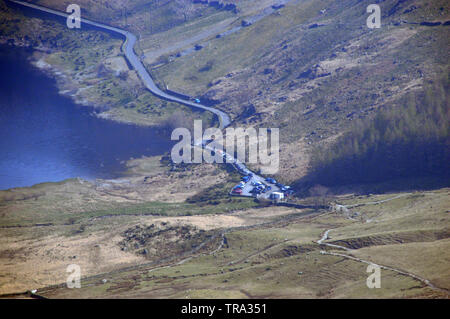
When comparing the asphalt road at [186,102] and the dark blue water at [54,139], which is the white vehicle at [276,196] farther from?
the dark blue water at [54,139]

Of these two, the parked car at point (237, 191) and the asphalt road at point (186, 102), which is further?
the asphalt road at point (186, 102)

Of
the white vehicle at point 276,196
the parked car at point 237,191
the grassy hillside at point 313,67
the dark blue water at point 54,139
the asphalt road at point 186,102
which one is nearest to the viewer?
the white vehicle at point 276,196

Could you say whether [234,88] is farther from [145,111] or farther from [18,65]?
[18,65]

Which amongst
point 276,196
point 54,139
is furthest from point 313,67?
point 54,139

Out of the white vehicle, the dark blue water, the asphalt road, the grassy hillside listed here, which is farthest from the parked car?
the dark blue water

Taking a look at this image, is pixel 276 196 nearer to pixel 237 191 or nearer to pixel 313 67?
pixel 237 191

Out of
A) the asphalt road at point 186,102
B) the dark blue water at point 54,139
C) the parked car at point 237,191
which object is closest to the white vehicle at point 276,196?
the asphalt road at point 186,102

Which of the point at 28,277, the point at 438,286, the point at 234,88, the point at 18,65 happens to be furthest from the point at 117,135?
the point at 438,286

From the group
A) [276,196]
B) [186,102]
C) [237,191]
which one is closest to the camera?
[276,196]
